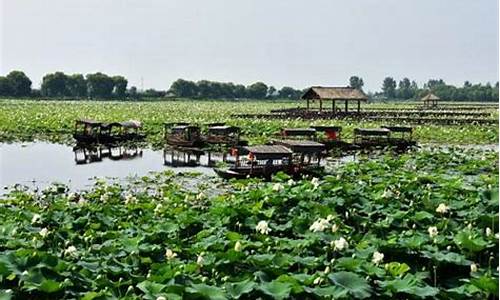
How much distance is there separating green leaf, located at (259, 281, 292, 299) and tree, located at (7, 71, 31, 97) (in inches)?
2364

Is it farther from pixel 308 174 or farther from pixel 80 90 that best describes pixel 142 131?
pixel 80 90

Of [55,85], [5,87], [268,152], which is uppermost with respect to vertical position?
[55,85]

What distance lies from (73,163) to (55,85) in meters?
52.9

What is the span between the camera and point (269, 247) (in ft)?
14.1

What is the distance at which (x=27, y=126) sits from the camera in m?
21.8

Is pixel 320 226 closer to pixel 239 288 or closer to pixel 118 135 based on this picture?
pixel 239 288

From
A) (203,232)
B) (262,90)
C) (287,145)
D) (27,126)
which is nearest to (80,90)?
(262,90)

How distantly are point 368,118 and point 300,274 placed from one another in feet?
81.4

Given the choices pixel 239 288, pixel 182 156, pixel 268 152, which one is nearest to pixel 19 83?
pixel 182 156

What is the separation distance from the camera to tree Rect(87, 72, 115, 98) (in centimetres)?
6469

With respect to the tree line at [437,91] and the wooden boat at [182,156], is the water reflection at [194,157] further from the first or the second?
the tree line at [437,91]

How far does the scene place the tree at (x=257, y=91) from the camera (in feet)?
248

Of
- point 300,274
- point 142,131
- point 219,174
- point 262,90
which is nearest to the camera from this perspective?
point 300,274

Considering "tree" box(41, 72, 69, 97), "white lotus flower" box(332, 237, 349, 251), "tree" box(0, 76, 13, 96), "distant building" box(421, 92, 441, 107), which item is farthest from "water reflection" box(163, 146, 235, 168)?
"tree" box(41, 72, 69, 97)
